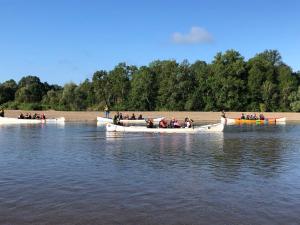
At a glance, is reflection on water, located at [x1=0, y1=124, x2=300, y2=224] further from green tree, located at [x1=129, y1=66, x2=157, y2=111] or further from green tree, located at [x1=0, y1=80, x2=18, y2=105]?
green tree, located at [x1=0, y1=80, x2=18, y2=105]

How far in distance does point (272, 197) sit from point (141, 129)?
3119cm

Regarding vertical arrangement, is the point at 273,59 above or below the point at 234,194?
above

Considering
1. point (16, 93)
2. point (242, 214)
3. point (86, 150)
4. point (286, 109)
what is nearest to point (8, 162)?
point (86, 150)

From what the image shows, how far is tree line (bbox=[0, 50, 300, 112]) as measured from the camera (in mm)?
102625

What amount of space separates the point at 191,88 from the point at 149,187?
301 ft

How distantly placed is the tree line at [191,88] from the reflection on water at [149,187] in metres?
77.2

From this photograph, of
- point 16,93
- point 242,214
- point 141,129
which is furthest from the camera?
point 16,93

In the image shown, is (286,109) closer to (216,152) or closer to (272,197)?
(216,152)

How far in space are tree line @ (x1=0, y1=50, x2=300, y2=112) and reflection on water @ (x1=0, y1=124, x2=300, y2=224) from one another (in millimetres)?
77195

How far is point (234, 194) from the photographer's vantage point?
15.0 metres

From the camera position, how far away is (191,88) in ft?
350

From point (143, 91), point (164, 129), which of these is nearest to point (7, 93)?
point (143, 91)

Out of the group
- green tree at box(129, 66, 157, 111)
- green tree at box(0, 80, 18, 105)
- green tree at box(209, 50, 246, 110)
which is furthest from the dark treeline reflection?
green tree at box(0, 80, 18, 105)

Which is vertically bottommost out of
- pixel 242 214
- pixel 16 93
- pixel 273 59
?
pixel 242 214
